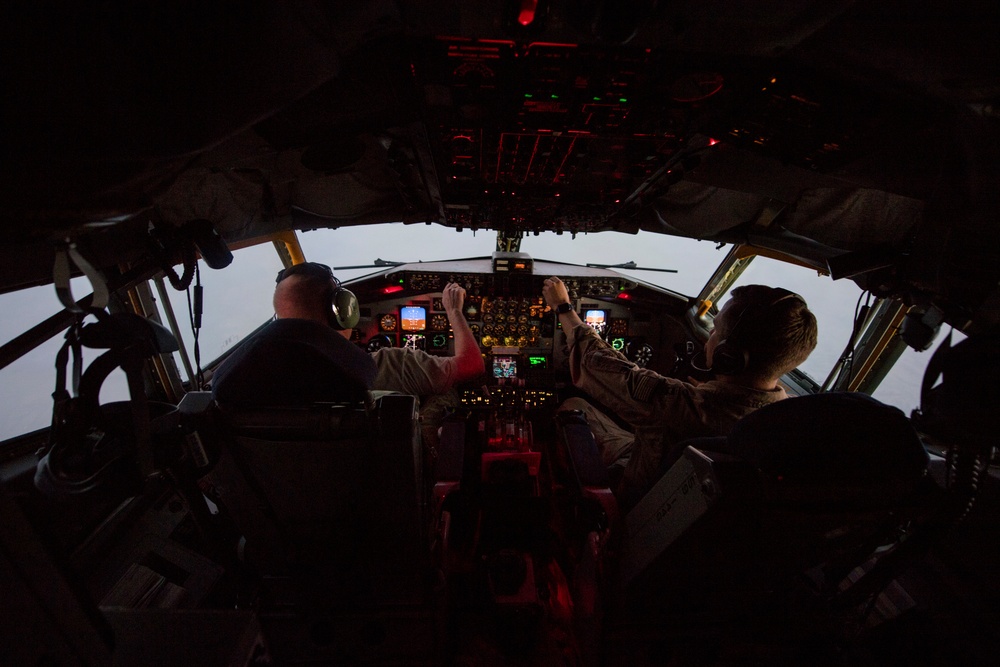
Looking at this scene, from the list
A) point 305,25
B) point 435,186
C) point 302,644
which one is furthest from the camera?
point 435,186

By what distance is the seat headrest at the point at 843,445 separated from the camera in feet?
2.82

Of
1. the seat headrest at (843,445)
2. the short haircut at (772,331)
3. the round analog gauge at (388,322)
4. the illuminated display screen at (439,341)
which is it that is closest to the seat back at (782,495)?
the seat headrest at (843,445)

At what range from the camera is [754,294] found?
5.08 ft

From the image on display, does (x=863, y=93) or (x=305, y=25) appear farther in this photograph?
(x=863, y=93)

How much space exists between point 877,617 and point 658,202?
2341 mm

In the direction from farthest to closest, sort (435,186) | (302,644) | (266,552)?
1. (435,186)
2. (302,644)
3. (266,552)

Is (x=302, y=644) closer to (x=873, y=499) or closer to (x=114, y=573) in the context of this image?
(x=114, y=573)

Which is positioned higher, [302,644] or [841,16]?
[841,16]

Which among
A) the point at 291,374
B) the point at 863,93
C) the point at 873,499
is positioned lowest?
the point at 873,499

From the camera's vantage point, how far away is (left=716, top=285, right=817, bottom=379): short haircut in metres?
1.49

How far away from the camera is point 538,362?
3396 millimetres

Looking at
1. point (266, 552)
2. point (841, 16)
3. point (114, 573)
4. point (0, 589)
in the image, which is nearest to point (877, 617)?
point (841, 16)

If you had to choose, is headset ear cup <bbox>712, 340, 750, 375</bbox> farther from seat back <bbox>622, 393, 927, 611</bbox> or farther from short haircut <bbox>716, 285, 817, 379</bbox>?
seat back <bbox>622, 393, 927, 611</bbox>

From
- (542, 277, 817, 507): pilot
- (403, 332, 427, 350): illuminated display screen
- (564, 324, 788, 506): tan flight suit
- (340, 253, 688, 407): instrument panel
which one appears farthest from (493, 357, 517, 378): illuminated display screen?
(542, 277, 817, 507): pilot
